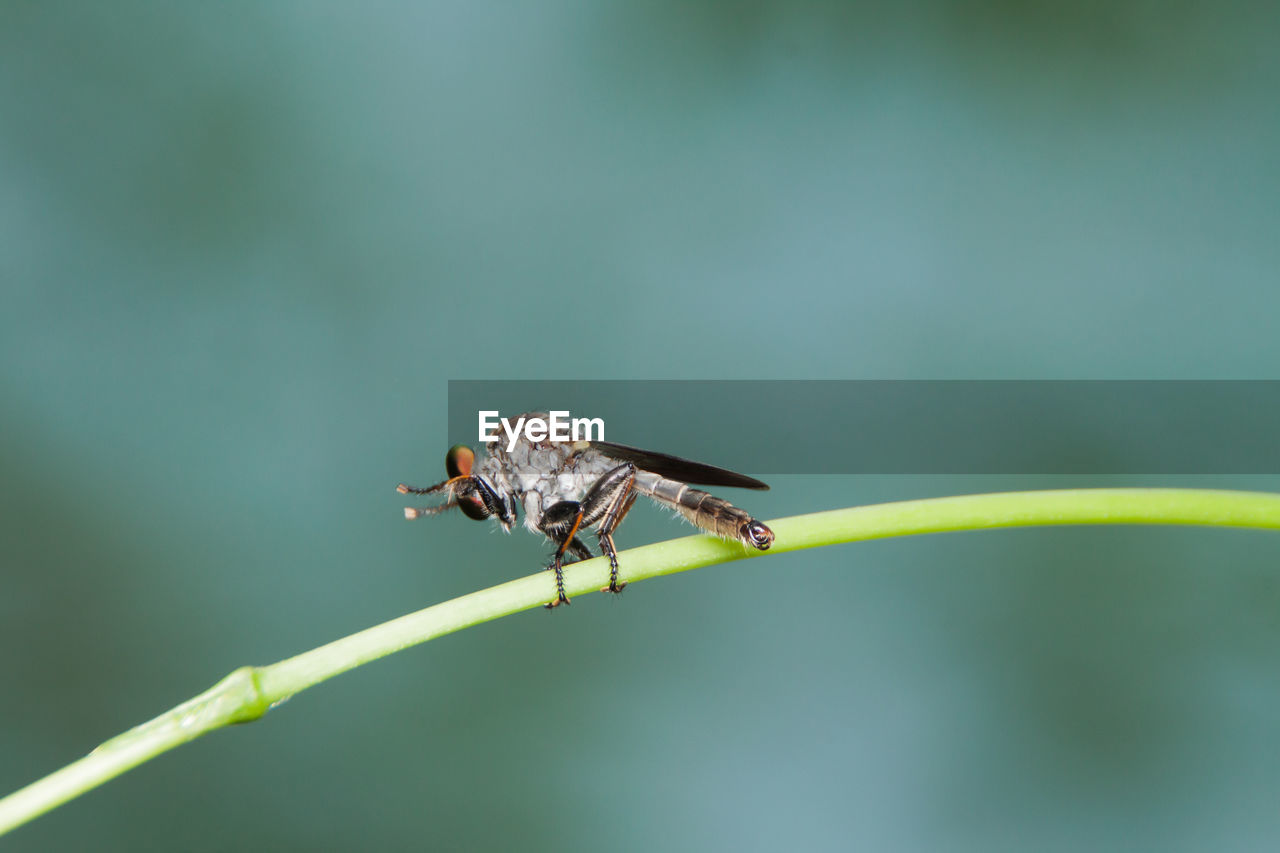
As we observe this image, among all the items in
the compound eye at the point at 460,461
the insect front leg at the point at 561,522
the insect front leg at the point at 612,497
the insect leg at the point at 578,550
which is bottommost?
the insect leg at the point at 578,550

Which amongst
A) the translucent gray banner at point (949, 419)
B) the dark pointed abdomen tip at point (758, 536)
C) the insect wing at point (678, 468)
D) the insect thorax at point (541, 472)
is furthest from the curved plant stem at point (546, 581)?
the translucent gray banner at point (949, 419)

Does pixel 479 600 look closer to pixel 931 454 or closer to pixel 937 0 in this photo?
pixel 931 454

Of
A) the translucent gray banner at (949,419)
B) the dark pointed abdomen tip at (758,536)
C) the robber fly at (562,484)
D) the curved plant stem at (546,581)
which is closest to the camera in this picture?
the curved plant stem at (546,581)

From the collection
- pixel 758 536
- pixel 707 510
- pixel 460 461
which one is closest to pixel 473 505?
pixel 460 461

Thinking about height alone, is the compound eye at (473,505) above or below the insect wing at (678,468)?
below

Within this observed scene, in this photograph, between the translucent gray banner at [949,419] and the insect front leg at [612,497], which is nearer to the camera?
the insect front leg at [612,497]

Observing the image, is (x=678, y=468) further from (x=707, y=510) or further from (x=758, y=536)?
(x=758, y=536)

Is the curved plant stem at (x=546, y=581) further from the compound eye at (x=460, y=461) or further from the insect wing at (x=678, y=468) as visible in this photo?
the compound eye at (x=460, y=461)
